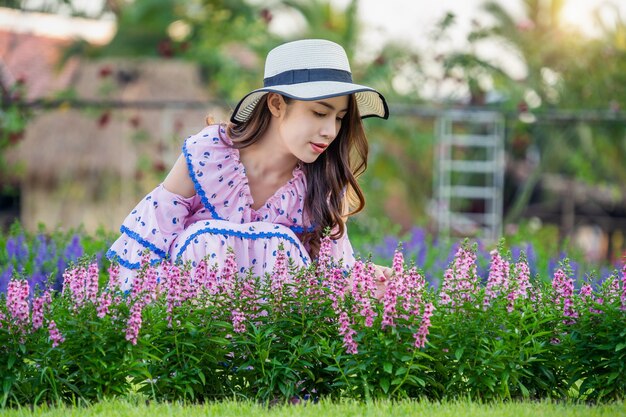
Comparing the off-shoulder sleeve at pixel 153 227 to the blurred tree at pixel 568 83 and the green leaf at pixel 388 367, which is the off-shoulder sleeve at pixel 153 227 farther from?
the blurred tree at pixel 568 83

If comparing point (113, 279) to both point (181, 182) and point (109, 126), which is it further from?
point (109, 126)

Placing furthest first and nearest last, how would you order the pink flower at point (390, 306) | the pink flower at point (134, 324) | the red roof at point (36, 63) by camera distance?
the red roof at point (36, 63)
the pink flower at point (390, 306)
the pink flower at point (134, 324)

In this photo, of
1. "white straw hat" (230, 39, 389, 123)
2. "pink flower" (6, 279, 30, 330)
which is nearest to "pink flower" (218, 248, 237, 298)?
"pink flower" (6, 279, 30, 330)

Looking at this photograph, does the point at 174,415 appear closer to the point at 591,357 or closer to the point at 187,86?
the point at 591,357

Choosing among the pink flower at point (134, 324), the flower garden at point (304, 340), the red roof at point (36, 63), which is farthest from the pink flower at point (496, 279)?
the red roof at point (36, 63)

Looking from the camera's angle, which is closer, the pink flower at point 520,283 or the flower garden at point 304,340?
the flower garden at point 304,340

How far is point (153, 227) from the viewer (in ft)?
14.0

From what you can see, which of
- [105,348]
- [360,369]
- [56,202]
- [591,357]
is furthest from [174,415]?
[56,202]

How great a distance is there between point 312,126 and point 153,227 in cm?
81

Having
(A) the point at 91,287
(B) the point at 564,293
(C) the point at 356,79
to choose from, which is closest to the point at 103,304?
(A) the point at 91,287

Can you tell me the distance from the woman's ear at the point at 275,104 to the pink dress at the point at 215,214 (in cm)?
25

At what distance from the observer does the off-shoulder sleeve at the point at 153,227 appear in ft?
14.0

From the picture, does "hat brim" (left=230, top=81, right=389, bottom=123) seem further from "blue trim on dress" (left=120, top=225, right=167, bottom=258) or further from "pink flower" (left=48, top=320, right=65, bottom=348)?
"pink flower" (left=48, top=320, right=65, bottom=348)

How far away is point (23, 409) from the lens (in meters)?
3.16
